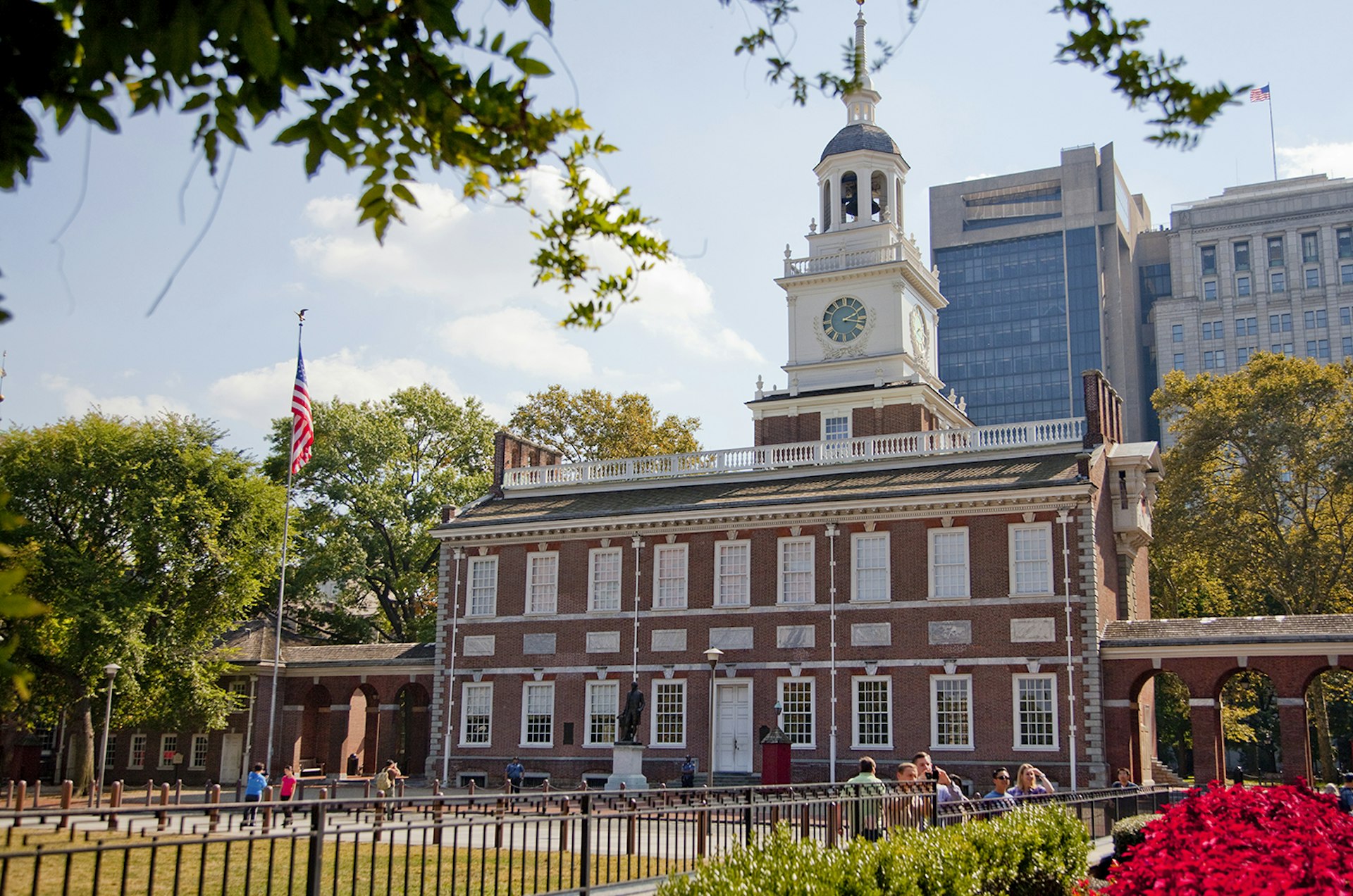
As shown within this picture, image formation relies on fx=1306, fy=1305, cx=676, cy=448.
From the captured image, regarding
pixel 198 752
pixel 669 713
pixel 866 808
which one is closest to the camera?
pixel 866 808

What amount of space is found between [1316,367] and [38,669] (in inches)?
1896

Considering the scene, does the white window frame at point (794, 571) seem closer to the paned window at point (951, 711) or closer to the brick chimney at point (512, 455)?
the paned window at point (951, 711)

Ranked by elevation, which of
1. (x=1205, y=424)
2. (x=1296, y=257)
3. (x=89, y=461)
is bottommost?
(x=89, y=461)

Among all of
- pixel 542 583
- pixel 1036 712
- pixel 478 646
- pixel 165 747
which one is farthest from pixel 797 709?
pixel 165 747

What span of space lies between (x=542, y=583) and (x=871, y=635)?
36.9 feet

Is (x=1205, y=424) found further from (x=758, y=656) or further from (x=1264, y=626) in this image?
(x=758, y=656)

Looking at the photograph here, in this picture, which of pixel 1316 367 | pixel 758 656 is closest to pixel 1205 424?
pixel 1316 367

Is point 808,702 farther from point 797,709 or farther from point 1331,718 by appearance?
point 1331,718

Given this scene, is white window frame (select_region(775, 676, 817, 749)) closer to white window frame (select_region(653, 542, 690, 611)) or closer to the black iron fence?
white window frame (select_region(653, 542, 690, 611))

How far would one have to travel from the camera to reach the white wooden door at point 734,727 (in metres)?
38.5

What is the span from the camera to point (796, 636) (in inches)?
1512

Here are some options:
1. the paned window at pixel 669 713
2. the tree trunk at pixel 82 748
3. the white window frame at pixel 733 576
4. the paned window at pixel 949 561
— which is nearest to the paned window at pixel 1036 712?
the paned window at pixel 949 561

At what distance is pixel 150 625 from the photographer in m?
43.2

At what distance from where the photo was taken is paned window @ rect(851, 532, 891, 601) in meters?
37.8
